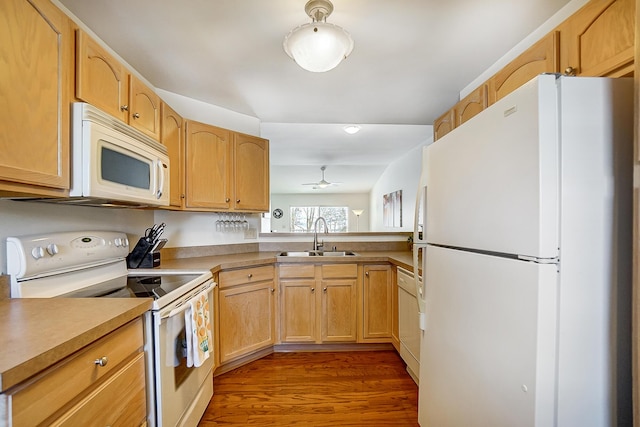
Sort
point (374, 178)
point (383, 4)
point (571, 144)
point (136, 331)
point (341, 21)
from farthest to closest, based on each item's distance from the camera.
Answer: point (374, 178) < point (341, 21) < point (383, 4) < point (136, 331) < point (571, 144)

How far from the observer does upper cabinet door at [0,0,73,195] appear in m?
0.89

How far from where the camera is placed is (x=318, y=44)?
4.45 feet

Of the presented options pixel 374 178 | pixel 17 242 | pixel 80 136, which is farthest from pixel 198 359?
pixel 374 178

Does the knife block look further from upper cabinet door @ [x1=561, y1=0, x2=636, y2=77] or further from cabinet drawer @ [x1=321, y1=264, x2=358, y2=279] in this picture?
upper cabinet door @ [x1=561, y1=0, x2=636, y2=77]

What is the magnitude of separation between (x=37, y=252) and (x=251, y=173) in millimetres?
1624

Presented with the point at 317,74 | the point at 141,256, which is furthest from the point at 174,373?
the point at 317,74

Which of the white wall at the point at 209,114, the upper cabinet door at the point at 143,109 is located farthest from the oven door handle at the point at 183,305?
the white wall at the point at 209,114

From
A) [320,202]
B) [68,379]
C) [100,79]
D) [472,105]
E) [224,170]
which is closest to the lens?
[68,379]

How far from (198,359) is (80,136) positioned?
115 centimetres

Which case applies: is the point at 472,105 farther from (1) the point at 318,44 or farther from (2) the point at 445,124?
(1) the point at 318,44

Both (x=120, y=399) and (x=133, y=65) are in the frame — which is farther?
(x=133, y=65)

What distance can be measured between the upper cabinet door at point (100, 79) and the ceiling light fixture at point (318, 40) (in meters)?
0.86

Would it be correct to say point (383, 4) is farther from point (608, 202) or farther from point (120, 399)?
point (120, 399)

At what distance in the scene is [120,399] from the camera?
3.14 ft
